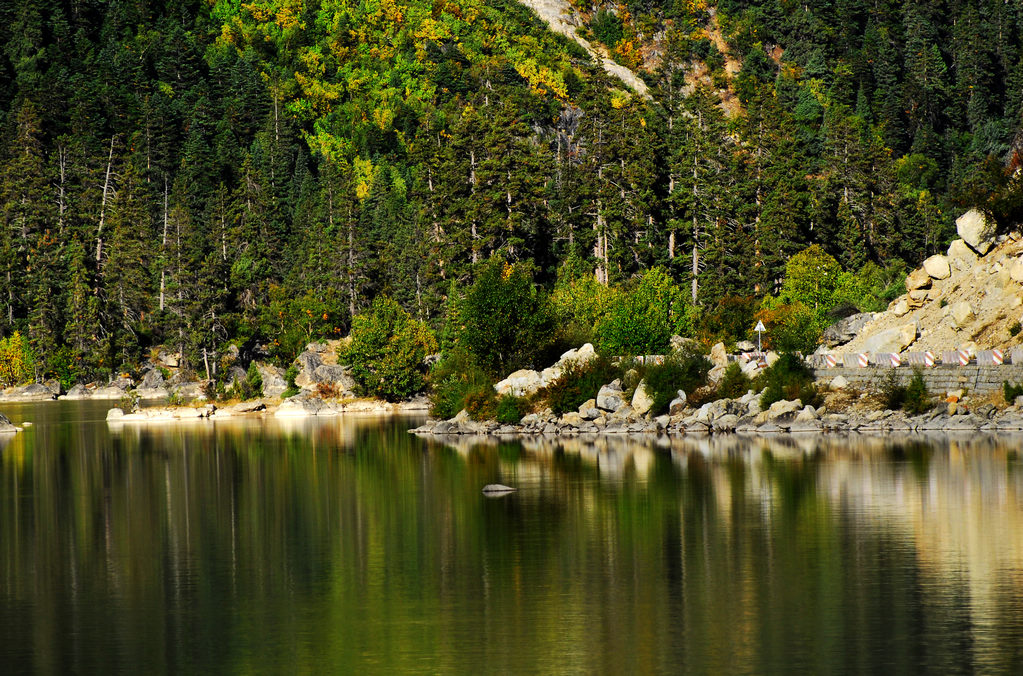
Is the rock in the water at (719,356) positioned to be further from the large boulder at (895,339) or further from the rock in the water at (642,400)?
the large boulder at (895,339)

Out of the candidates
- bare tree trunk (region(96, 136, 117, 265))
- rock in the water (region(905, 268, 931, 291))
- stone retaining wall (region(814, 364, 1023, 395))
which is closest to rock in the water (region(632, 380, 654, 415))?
stone retaining wall (region(814, 364, 1023, 395))

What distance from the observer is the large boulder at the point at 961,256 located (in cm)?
6856

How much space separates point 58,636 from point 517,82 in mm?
150314

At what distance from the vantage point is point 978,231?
2680 inches

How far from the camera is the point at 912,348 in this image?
214 ft

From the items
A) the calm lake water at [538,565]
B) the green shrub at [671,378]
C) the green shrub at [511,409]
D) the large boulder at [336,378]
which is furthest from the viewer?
the large boulder at [336,378]

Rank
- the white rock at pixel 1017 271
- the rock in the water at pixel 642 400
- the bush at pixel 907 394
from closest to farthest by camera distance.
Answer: the bush at pixel 907 394 → the white rock at pixel 1017 271 → the rock in the water at pixel 642 400

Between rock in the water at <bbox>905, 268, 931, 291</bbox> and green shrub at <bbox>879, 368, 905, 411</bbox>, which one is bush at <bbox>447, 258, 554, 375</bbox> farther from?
green shrub at <bbox>879, 368, 905, 411</bbox>

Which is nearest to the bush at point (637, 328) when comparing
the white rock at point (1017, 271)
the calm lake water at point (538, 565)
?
the white rock at point (1017, 271)

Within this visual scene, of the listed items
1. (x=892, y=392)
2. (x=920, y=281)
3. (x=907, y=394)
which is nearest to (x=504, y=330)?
(x=920, y=281)

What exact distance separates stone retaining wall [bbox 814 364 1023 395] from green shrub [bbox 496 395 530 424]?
56.5 ft

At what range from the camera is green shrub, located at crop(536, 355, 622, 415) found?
66.0m

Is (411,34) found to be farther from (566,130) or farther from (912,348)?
(912,348)

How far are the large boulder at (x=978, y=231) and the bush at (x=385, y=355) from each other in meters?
40.9
